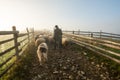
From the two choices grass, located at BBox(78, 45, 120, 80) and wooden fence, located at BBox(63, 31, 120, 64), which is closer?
grass, located at BBox(78, 45, 120, 80)

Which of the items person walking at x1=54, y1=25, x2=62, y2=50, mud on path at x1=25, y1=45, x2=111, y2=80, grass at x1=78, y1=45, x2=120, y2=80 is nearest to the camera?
mud on path at x1=25, y1=45, x2=111, y2=80

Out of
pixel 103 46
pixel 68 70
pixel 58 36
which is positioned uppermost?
pixel 58 36

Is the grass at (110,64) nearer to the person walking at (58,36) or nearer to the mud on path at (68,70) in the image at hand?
the mud on path at (68,70)

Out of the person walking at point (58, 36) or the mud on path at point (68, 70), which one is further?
the person walking at point (58, 36)

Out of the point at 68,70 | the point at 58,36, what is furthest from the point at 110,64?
the point at 58,36

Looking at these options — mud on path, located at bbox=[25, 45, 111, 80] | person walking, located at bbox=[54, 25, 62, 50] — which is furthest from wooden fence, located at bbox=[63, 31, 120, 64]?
person walking, located at bbox=[54, 25, 62, 50]

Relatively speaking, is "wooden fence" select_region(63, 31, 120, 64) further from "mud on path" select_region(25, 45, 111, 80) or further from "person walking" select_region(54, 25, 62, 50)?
"person walking" select_region(54, 25, 62, 50)

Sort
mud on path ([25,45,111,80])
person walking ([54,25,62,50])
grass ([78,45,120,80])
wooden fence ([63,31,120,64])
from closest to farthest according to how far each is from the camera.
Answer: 1. mud on path ([25,45,111,80])
2. grass ([78,45,120,80])
3. wooden fence ([63,31,120,64])
4. person walking ([54,25,62,50])

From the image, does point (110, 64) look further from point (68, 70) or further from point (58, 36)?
point (58, 36)

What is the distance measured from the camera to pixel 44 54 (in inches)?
360

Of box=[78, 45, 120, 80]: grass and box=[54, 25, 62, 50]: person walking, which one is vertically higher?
box=[54, 25, 62, 50]: person walking

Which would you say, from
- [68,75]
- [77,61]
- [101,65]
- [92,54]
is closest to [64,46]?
[92,54]

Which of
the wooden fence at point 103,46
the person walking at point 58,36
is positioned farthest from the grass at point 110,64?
the person walking at point 58,36

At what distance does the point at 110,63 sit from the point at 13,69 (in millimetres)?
5140
